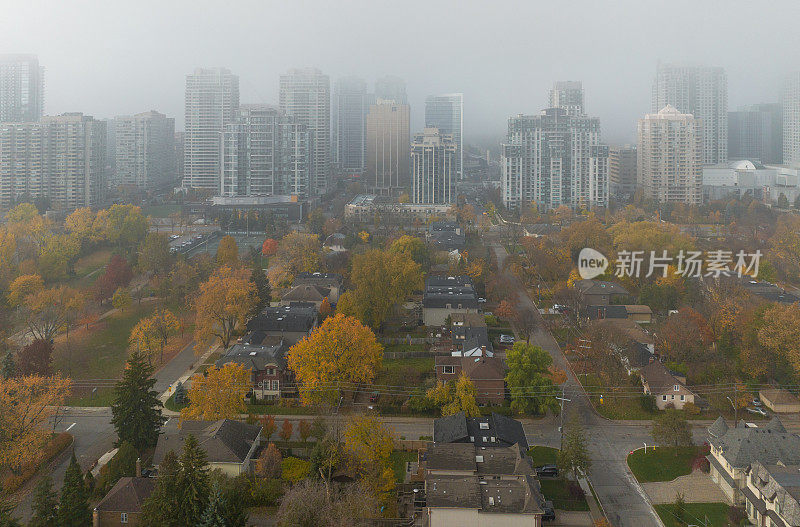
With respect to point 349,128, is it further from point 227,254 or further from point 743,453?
point 743,453

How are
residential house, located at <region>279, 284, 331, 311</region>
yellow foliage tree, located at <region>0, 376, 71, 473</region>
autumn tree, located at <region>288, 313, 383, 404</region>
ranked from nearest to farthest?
yellow foliage tree, located at <region>0, 376, 71, 473</region> < autumn tree, located at <region>288, 313, 383, 404</region> < residential house, located at <region>279, 284, 331, 311</region>

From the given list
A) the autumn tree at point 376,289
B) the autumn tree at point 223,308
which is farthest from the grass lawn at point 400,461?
the autumn tree at point 223,308

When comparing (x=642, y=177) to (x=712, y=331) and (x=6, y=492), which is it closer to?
(x=712, y=331)

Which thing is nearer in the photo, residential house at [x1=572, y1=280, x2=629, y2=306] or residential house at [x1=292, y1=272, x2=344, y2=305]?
residential house at [x1=572, y1=280, x2=629, y2=306]

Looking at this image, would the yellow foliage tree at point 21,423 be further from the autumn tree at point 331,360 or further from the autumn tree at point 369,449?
the autumn tree at point 369,449

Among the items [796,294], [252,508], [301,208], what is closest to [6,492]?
[252,508]

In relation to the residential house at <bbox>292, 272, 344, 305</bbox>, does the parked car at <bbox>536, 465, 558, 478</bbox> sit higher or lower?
lower

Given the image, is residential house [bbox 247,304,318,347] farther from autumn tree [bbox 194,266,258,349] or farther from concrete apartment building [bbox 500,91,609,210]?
concrete apartment building [bbox 500,91,609,210]

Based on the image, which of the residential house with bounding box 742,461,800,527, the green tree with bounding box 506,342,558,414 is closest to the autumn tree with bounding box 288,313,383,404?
the green tree with bounding box 506,342,558,414
